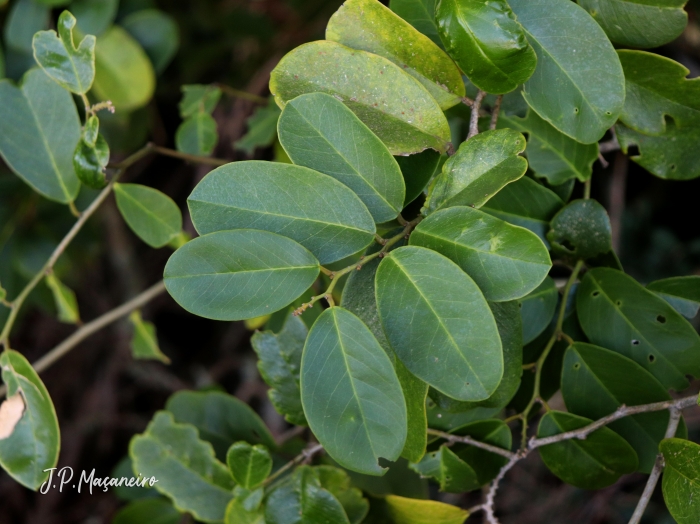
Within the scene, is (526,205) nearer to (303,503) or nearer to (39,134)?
(303,503)

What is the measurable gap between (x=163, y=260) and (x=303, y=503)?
1265mm

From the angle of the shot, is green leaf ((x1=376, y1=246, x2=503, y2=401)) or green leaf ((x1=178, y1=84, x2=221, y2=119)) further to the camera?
green leaf ((x1=178, y1=84, x2=221, y2=119))

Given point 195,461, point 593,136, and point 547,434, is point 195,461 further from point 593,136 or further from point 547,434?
point 593,136

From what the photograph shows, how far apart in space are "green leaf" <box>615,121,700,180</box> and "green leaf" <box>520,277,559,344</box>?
183 mm

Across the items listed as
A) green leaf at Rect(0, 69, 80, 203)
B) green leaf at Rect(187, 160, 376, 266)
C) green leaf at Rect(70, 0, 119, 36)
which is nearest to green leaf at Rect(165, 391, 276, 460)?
green leaf at Rect(0, 69, 80, 203)

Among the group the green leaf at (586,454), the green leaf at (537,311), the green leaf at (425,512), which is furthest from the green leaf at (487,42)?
the green leaf at (425,512)

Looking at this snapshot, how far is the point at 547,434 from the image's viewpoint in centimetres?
67

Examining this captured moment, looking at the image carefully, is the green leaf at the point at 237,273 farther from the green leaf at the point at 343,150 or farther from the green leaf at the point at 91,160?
the green leaf at the point at 91,160

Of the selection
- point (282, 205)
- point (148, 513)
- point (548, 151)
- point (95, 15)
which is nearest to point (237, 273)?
point (282, 205)

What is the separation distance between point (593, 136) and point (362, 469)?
0.39 metres

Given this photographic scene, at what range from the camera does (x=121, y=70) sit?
1156mm

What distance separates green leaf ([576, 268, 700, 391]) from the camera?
633 mm

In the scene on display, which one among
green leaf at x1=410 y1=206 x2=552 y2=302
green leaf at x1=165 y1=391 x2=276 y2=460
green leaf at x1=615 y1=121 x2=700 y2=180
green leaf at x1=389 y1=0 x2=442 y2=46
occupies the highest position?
green leaf at x1=389 y1=0 x2=442 y2=46

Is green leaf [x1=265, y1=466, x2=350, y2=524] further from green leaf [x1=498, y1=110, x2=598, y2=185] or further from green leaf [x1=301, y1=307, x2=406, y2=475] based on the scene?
green leaf [x1=498, y1=110, x2=598, y2=185]
